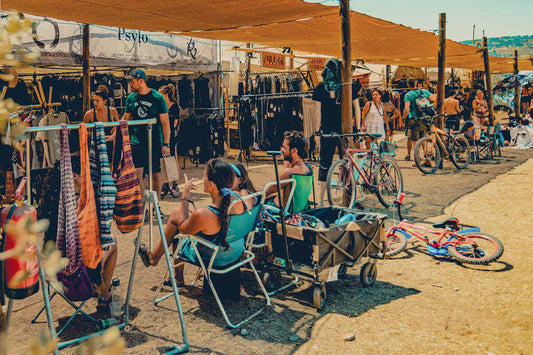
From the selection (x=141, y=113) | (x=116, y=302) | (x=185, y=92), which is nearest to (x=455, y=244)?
(x=116, y=302)

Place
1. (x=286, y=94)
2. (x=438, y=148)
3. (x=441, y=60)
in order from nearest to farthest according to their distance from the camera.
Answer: (x=438, y=148)
(x=286, y=94)
(x=441, y=60)

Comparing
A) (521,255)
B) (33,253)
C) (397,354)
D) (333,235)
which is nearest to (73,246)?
(33,253)

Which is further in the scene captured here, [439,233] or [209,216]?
[439,233]

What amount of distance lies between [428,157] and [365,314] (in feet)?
25.4

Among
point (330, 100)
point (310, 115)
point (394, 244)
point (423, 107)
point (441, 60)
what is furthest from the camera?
point (441, 60)

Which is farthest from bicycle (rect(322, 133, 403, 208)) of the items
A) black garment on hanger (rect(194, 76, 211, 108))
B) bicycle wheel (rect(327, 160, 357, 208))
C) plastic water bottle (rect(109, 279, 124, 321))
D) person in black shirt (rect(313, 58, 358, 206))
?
black garment on hanger (rect(194, 76, 211, 108))

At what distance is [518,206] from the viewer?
7750 millimetres

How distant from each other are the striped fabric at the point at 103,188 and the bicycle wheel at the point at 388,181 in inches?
188

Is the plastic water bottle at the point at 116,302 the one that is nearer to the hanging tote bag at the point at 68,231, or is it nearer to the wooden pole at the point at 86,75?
the hanging tote bag at the point at 68,231

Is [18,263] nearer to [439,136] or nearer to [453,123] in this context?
[439,136]

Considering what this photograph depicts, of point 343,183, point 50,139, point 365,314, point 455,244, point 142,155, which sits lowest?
point 365,314

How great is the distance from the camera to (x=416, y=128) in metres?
11.5

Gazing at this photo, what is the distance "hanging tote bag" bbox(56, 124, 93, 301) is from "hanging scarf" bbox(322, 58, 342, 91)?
5.02 m

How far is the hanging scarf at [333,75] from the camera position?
7562 millimetres
